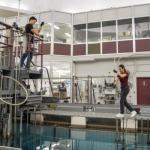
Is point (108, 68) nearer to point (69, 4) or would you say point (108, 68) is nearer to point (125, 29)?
point (125, 29)

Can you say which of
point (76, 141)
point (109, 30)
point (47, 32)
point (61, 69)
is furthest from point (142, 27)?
point (76, 141)

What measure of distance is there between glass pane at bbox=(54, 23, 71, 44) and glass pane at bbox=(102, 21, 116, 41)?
2.71 meters

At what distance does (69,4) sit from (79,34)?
262cm

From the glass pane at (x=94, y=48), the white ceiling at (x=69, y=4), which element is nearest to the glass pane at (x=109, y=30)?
the glass pane at (x=94, y=48)

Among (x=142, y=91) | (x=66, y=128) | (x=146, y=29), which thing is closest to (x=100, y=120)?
(x=66, y=128)

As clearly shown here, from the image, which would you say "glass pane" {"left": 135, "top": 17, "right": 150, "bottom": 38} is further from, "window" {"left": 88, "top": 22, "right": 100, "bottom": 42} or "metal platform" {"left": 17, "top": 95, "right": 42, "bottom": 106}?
"metal platform" {"left": 17, "top": 95, "right": 42, "bottom": 106}

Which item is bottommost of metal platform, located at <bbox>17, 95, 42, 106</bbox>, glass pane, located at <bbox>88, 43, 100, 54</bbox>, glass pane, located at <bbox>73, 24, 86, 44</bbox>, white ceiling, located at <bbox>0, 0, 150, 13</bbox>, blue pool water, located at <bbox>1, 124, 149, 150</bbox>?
blue pool water, located at <bbox>1, 124, 149, 150</bbox>

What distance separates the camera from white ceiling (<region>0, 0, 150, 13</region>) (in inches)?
517

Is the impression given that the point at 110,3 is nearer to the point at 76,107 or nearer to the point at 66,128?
the point at 76,107

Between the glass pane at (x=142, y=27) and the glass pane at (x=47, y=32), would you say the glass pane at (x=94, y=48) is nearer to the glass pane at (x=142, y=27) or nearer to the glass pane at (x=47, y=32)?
the glass pane at (x=142, y=27)

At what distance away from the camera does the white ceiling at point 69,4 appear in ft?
43.1

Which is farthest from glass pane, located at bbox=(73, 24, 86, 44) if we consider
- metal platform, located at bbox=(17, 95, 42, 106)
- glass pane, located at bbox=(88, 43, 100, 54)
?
metal platform, located at bbox=(17, 95, 42, 106)

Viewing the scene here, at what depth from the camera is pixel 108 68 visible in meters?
12.5

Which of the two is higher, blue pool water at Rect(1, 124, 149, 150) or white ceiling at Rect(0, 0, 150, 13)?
white ceiling at Rect(0, 0, 150, 13)
